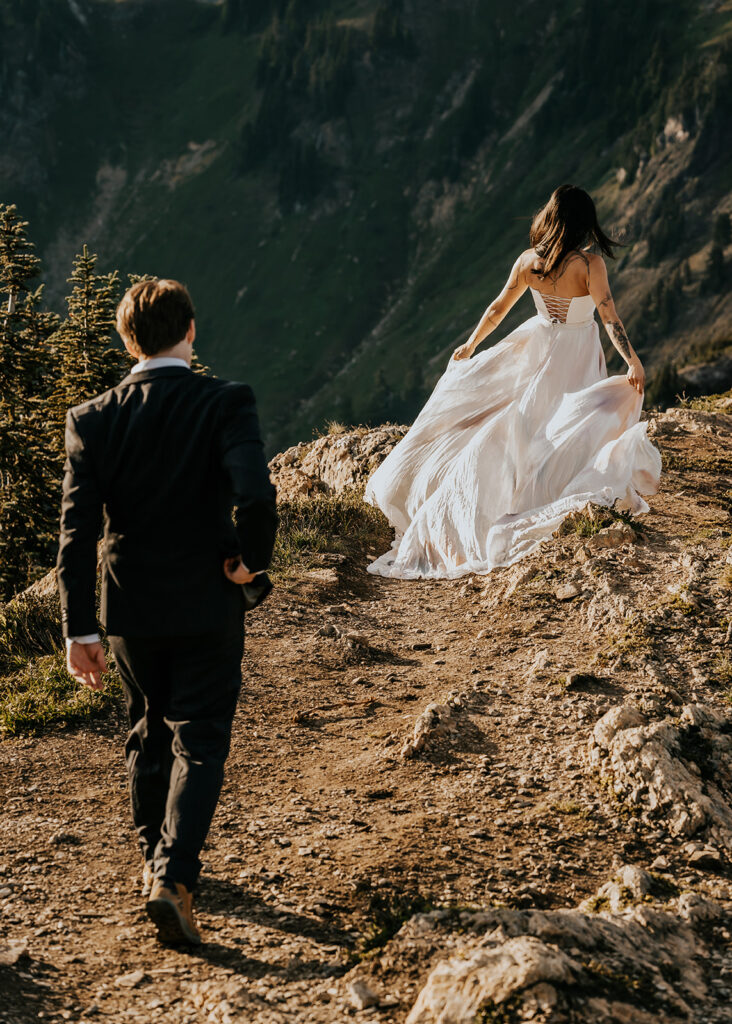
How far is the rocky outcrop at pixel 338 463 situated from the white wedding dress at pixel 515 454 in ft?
7.71

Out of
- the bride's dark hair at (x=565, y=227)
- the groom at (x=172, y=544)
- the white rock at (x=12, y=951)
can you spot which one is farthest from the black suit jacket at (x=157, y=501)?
the bride's dark hair at (x=565, y=227)

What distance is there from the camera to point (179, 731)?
370 cm

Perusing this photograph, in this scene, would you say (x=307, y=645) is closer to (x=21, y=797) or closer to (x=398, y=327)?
(x=21, y=797)

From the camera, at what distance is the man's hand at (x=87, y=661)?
3.69 meters

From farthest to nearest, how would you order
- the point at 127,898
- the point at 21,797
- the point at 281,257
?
the point at 281,257, the point at 21,797, the point at 127,898

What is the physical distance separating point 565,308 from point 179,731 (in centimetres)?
653

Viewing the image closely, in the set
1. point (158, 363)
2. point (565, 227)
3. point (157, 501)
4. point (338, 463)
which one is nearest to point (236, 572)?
point (157, 501)

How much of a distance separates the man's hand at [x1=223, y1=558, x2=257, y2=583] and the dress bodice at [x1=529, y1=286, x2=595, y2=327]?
235 inches

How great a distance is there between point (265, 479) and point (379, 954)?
5.60 ft

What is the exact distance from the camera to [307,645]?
7188 millimetres

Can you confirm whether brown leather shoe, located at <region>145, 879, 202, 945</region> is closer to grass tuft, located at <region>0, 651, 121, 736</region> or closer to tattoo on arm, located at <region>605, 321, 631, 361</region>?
grass tuft, located at <region>0, 651, 121, 736</region>

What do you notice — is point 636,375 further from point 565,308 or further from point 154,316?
point 154,316

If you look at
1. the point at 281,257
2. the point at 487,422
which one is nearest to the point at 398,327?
the point at 281,257

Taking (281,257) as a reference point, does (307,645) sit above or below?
below
